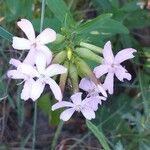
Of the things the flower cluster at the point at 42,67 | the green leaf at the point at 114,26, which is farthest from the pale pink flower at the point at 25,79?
the green leaf at the point at 114,26

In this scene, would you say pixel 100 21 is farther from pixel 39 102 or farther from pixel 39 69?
pixel 39 102

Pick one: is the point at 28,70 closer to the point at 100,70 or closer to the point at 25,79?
the point at 25,79

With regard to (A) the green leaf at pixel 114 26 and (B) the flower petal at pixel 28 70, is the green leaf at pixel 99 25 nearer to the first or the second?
(A) the green leaf at pixel 114 26

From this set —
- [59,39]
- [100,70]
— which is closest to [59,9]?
[59,39]

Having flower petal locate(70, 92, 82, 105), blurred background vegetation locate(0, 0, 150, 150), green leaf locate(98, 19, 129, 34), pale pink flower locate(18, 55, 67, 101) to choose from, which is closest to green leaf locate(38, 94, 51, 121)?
blurred background vegetation locate(0, 0, 150, 150)

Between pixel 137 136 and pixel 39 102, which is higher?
pixel 39 102

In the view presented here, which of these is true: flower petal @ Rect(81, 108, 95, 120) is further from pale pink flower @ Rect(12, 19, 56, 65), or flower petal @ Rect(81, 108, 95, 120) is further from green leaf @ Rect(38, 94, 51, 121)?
green leaf @ Rect(38, 94, 51, 121)

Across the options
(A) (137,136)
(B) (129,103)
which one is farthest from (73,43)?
(B) (129,103)
